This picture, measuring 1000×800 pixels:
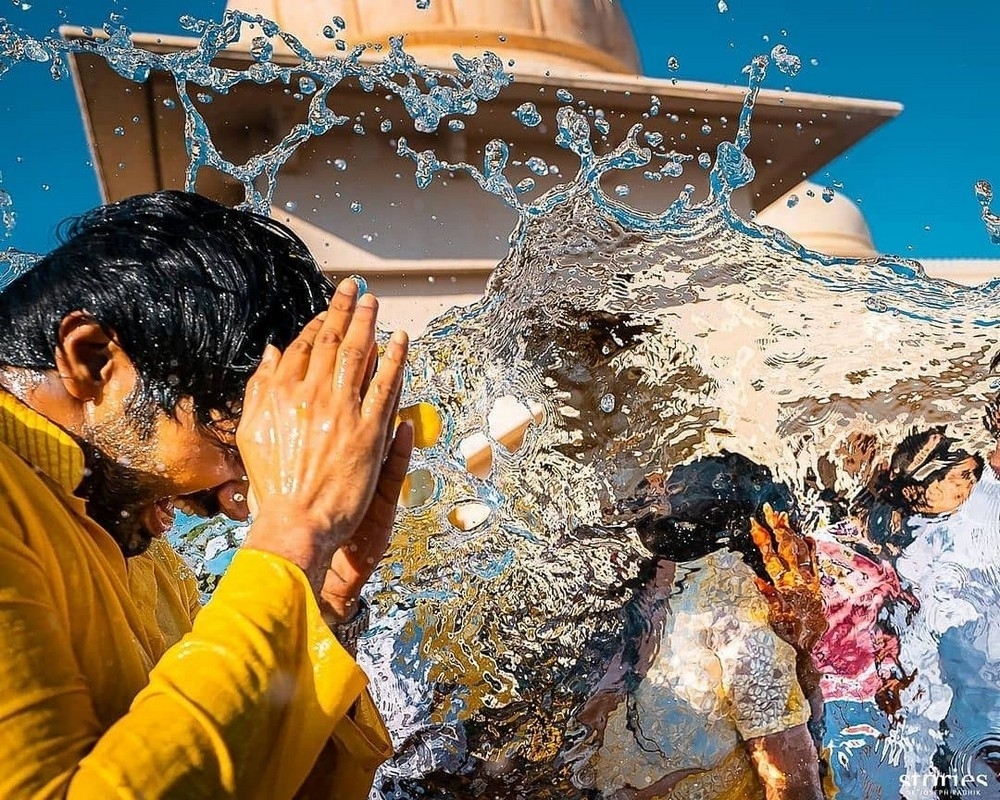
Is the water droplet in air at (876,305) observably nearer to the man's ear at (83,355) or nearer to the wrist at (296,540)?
the wrist at (296,540)

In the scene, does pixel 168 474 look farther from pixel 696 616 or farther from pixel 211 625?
pixel 696 616

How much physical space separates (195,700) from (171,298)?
23.0 inches

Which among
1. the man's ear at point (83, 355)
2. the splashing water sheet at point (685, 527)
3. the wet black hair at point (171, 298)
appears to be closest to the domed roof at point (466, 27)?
the splashing water sheet at point (685, 527)

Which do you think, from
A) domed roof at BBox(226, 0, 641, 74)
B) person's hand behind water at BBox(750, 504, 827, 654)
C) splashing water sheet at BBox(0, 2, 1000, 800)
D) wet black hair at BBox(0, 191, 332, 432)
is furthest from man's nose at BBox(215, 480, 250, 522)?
Result: domed roof at BBox(226, 0, 641, 74)

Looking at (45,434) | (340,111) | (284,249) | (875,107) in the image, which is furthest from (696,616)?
(875,107)

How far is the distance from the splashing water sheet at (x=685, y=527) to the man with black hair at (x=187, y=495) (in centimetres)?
69

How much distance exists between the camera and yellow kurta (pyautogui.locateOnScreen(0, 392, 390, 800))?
997 mm

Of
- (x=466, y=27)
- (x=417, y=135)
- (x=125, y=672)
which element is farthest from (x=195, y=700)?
(x=466, y=27)

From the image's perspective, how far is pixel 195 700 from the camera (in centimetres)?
105

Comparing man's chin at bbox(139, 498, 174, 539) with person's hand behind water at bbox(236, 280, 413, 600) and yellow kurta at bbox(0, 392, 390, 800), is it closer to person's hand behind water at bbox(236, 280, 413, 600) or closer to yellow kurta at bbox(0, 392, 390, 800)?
yellow kurta at bbox(0, 392, 390, 800)

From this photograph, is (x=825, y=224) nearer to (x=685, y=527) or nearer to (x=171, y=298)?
(x=685, y=527)

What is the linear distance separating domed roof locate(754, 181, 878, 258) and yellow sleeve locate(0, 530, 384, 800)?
10.8 meters

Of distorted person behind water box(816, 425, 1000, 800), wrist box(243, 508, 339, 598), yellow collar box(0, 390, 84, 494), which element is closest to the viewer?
wrist box(243, 508, 339, 598)

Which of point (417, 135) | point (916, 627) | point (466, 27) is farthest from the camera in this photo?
point (466, 27)
